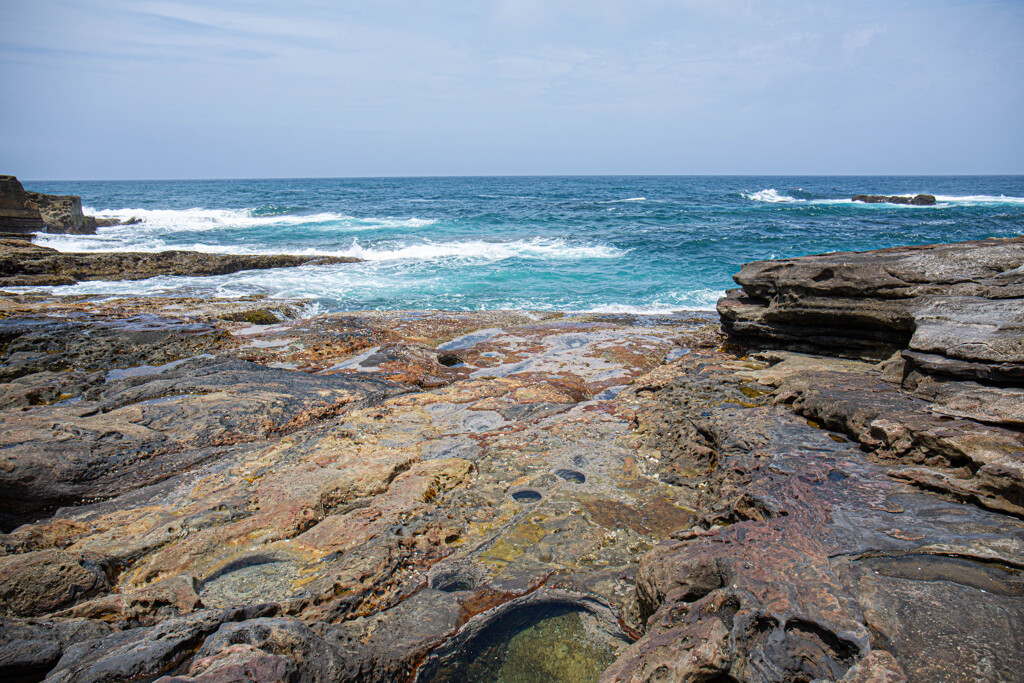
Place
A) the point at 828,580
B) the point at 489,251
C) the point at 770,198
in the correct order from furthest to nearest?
the point at 770,198
the point at 489,251
the point at 828,580

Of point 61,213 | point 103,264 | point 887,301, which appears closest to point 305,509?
point 887,301

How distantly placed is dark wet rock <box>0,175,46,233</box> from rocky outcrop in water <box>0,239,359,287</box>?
4758 mm

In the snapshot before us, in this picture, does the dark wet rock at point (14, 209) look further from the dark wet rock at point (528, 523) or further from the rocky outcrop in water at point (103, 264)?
the dark wet rock at point (528, 523)

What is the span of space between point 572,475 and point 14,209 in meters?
23.6

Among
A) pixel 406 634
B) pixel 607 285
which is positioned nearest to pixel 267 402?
pixel 406 634

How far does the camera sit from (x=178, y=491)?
367cm

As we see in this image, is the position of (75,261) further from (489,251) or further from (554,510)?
(554,510)

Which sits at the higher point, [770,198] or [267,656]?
[770,198]

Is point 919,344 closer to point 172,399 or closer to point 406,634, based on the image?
point 406,634

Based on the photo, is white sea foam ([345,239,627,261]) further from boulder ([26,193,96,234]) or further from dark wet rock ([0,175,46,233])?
boulder ([26,193,96,234])

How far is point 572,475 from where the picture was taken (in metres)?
3.92

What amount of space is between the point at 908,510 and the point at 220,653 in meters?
3.40

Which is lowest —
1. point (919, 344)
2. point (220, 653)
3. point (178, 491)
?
point (178, 491)

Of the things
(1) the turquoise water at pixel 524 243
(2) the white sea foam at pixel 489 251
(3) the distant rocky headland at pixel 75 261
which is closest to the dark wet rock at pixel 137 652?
(1) the turquoise water at pixel 524 243
